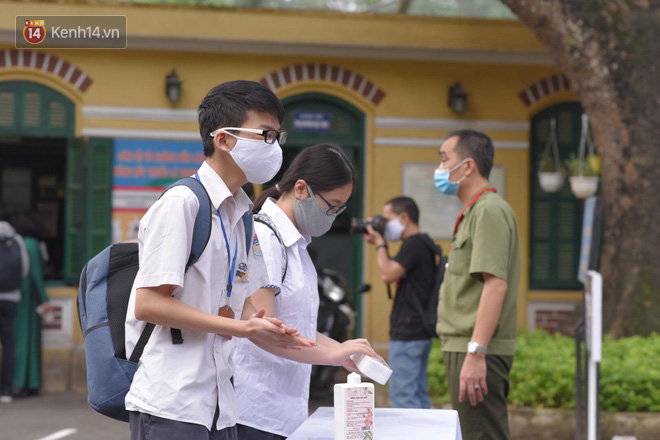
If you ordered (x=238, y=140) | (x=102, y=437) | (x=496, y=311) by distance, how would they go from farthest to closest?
1. (x=102, y=437)
2. (x=496, y=311)
3. (x=238, y=140)

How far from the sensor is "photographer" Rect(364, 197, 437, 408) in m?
6.61

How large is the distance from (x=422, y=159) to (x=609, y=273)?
276 centimetres

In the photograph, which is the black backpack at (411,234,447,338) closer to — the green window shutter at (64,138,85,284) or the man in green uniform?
the man in green uniform

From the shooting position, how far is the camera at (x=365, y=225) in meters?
6.89

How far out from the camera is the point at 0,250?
938 cm

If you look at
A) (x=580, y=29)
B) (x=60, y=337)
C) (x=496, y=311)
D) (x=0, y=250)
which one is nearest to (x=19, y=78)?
(x=0, y=250)

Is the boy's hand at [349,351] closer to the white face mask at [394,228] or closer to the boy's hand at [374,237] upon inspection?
the boy's hand at [374,237]

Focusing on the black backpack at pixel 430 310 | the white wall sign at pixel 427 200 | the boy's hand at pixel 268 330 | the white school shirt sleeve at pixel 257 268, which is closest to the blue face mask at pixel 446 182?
the black backpack at pixel 430 310

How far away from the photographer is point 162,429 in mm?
2559

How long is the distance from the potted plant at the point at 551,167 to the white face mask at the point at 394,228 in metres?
4.21

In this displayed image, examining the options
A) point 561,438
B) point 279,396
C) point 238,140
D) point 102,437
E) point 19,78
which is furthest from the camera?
point 19,78

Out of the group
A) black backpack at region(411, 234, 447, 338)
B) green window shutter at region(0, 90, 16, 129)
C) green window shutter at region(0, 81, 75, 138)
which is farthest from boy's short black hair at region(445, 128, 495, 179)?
green window shutter at region(0, 90, 16, 129)

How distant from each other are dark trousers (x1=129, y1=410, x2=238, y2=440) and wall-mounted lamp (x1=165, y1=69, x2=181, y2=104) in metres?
8.02

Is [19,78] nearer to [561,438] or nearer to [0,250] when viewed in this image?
[0,250]
